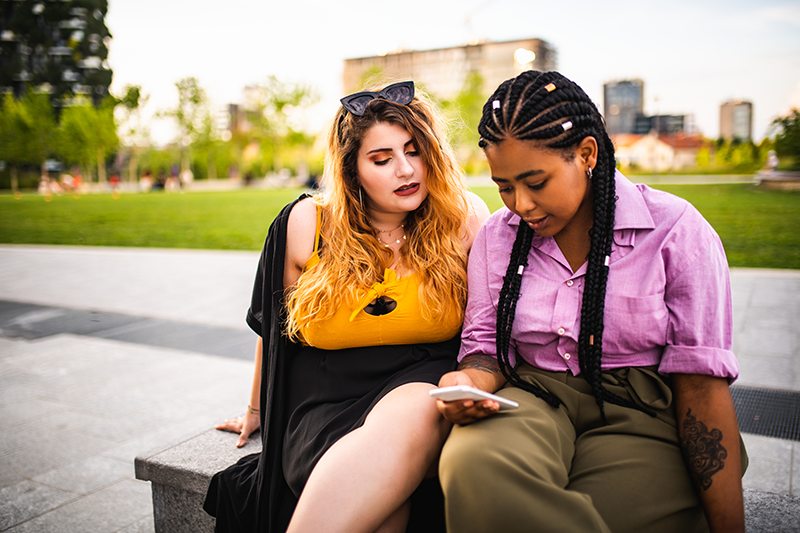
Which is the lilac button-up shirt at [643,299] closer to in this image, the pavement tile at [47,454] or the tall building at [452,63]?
the pavement tile at [47,454]

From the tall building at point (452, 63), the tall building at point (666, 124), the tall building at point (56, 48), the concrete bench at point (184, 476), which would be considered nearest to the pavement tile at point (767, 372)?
the concrete bench at point (184, 476)

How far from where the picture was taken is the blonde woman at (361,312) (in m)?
1.87

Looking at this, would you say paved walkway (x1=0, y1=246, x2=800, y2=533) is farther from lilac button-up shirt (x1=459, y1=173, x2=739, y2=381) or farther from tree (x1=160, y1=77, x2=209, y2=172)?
tree (x1=160, y1=77, x2=209, y2=172)

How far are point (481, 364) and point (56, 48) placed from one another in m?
52.9

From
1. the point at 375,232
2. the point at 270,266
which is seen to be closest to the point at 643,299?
the point at 375,232

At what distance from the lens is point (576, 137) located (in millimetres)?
1749

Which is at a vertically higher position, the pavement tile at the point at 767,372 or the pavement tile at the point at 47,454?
the pavement tile at the point at 767,372

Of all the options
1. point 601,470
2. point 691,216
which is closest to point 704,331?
point 691,216

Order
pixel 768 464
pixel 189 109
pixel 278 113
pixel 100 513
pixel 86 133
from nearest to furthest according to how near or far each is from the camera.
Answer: pixel 100 513 → pixel 768 464 → pixel 86 133 → pixel 189 109 → pixel 278 113

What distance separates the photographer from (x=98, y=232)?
625 inches

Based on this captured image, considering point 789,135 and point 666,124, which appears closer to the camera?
point 789,135

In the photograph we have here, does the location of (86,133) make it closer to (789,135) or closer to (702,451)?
(789,135)

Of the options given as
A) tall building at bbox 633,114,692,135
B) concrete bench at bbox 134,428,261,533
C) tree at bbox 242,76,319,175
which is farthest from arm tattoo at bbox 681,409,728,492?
tall building at bbox 633,114,692,135

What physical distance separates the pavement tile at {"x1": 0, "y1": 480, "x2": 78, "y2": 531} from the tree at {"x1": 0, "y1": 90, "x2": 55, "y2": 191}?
4170 centimetres
